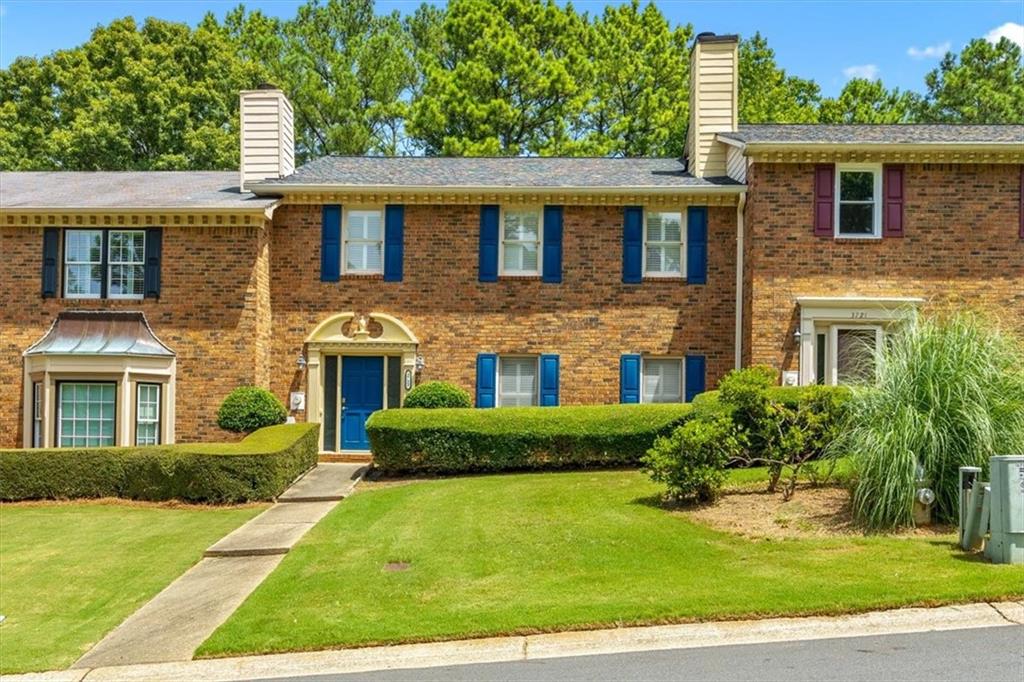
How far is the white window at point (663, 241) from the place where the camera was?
789 inches

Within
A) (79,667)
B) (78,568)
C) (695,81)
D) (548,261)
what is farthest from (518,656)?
(695,81)

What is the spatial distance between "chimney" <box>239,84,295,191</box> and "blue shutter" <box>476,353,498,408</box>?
6494 millimetres

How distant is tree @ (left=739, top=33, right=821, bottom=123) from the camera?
129ft

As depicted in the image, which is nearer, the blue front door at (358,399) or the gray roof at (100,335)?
the gray roof at (100,335)

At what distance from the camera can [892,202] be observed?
18.6m

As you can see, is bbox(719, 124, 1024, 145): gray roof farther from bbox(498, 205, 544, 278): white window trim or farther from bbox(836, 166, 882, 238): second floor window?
bbox(498, 205, 544, 278): white window trim

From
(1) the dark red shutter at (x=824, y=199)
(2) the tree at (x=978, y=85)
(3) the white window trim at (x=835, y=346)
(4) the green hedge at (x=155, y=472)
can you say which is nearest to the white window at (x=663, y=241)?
(1) the dark red shutter at (x=824, y=199)

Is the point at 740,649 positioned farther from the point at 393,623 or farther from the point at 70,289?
the point at 70,289

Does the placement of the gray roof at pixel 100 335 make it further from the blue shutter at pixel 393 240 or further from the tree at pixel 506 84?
the tree at pixel 506 84

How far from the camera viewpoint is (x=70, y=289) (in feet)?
65.2

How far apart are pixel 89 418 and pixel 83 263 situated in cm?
329

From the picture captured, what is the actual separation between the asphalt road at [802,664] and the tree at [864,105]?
35.6 metres

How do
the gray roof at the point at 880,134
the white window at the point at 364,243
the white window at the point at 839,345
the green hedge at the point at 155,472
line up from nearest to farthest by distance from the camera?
the green hedge at the point at 155,472 < the gray roof at the point at 880,134 < the white window at the point at 839,345 < the white window at the point at 364,243

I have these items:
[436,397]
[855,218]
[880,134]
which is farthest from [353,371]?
[880,134]
